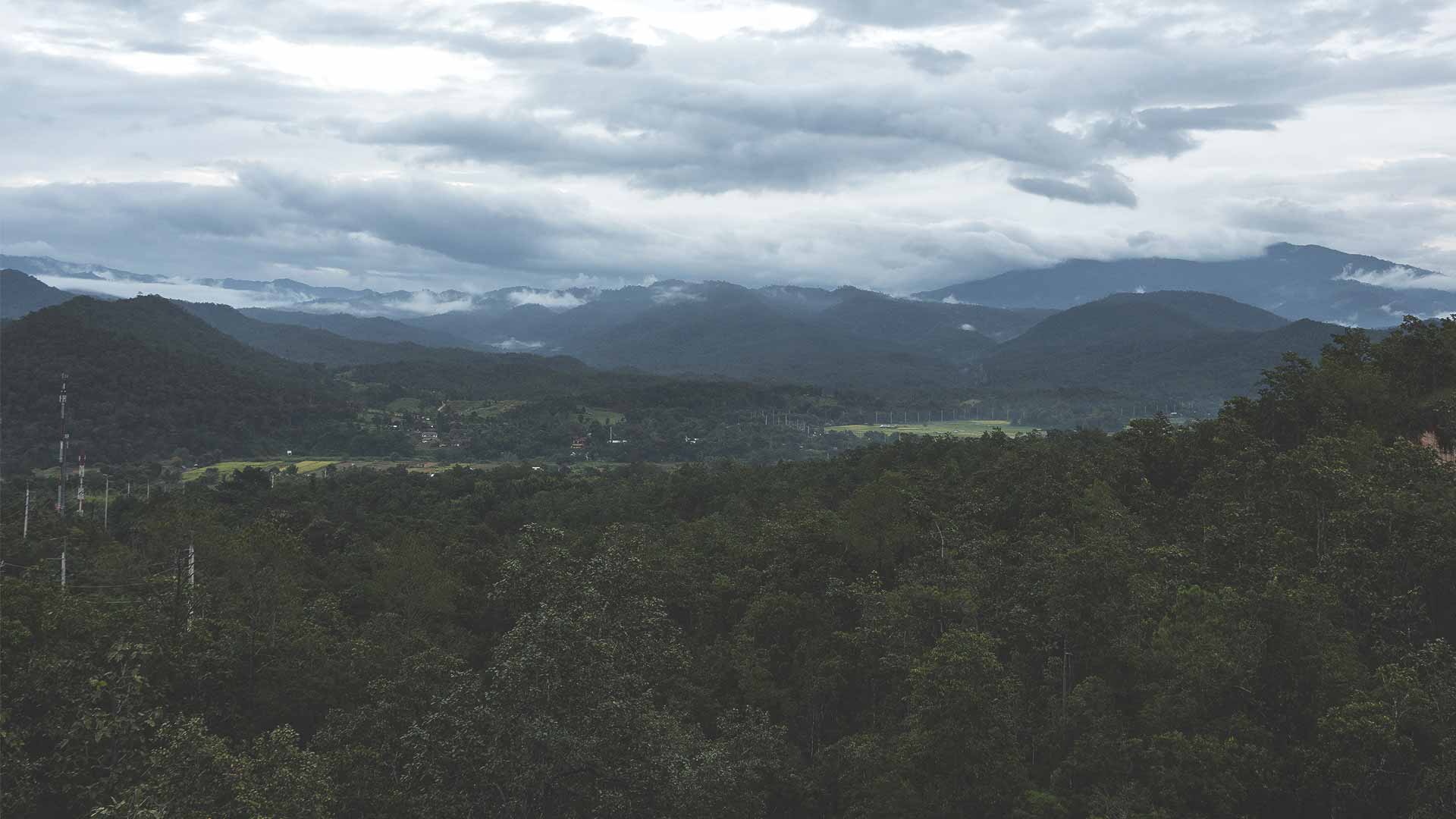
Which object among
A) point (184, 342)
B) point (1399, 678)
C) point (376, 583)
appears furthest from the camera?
point (184, 342)

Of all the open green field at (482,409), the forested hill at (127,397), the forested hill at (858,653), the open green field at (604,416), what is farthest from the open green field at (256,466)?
the forested hill at (858,653)

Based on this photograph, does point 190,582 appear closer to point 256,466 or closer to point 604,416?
point 256,466

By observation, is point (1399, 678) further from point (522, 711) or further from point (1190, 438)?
point (1190, 438)

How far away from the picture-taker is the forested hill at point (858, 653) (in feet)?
65.8

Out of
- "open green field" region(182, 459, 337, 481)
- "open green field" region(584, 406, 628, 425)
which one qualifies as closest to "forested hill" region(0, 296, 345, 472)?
"open green field" region(182, 459, 337, 481)

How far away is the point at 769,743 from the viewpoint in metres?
29.4

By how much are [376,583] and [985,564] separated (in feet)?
83.3

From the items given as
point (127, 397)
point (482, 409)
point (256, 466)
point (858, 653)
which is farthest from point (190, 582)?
point (482, 409)

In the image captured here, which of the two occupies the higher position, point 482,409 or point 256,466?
point 482,409

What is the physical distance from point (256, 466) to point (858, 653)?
117m

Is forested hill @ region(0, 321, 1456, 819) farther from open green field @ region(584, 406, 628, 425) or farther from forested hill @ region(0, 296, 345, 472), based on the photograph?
open green field @ region(584, 406, 628, 425)

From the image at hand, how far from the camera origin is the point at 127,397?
461 ft

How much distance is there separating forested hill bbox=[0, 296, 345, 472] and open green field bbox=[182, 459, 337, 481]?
7333 millimetres

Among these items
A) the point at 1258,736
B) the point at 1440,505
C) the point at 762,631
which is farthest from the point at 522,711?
the point at 1440,505
